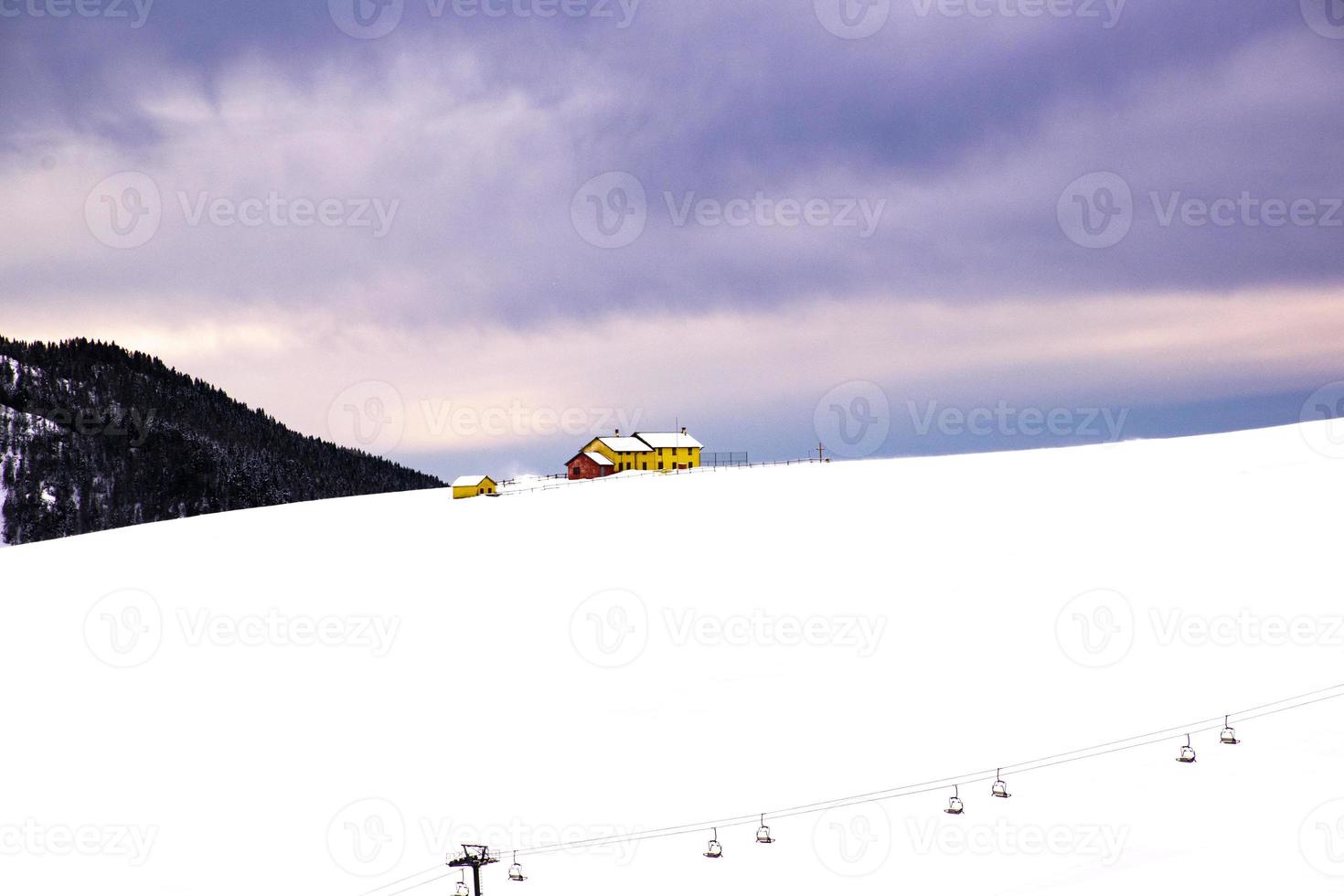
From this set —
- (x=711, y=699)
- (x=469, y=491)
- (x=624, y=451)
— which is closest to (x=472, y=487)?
(x=469, y=491)

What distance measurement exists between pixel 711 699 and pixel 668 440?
74.8 m

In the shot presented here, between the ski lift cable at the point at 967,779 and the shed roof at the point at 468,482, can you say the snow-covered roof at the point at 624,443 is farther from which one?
the ski lift cable at the point at 967,779

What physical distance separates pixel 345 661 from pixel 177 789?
395 inches

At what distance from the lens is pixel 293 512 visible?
82.5 metres

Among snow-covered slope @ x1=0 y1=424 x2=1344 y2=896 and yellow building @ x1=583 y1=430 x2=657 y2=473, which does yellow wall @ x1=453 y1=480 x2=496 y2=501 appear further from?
snow-covered slope @ x1=0 y1=424 x2=1344 y2=896

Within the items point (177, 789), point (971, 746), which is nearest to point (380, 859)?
point (177, 789)

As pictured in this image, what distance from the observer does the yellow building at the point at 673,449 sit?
354ft

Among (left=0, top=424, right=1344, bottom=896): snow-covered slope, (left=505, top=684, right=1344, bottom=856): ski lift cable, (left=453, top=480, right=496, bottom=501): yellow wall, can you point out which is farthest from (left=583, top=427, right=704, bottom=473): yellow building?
(left=505, top=684, right=1344, bottom=856): ski lift cable

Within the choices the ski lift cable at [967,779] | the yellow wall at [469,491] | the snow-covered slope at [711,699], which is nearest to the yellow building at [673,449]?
the yellow wall at [469,491]

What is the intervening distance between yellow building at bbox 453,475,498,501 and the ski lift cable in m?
62.3

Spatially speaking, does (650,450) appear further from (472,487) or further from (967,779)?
(967,779)

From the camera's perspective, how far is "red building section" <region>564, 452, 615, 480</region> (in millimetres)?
98688

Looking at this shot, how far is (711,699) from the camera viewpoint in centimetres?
3612

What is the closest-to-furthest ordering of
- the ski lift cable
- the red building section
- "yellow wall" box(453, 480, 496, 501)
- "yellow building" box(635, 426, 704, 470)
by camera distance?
the ski lift cable → "yellow wall" box(453, 480, 496, 501) → the red building section → "yellow building" box(635, 426, 704, 470)
